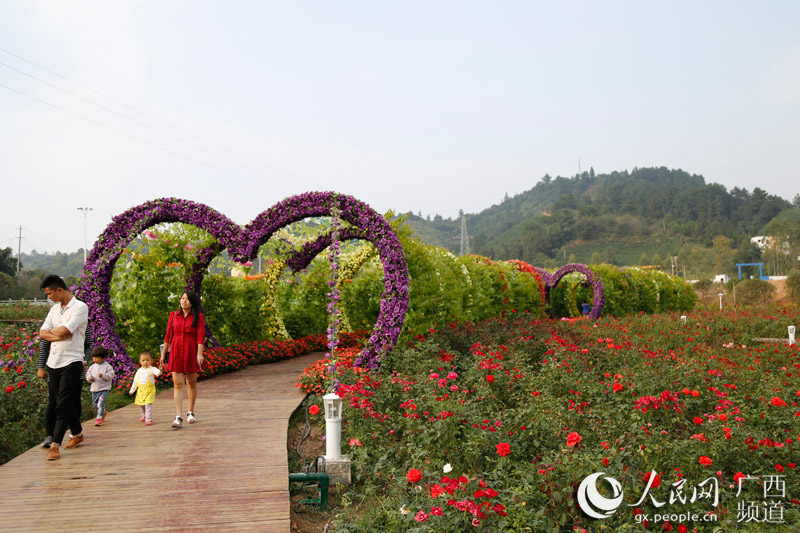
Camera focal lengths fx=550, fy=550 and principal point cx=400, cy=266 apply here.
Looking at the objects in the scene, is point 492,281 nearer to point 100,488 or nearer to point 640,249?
point 100,488

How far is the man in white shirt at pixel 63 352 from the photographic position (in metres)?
4.83

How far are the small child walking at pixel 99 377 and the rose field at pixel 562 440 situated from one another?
234cm

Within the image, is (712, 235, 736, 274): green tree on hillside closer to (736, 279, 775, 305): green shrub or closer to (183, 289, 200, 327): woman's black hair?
(736, 279, 775, 305): green shrub

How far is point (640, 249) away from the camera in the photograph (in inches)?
3912

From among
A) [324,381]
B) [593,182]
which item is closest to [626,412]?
[324,381]

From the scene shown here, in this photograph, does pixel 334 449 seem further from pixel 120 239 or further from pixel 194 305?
pixel 120 239

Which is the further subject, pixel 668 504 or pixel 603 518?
pixel 668 504

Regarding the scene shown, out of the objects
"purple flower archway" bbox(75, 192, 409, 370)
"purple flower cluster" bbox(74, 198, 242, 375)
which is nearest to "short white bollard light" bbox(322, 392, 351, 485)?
"purple flower archway" bbox(75, 192, 409, 370)

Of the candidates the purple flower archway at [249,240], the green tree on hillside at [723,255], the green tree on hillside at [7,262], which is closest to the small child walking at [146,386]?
the purple flower archway at [249,240]

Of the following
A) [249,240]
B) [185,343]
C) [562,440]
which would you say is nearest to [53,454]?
[185,343]

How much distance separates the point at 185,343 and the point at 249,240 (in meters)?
3.25

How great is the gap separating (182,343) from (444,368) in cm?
307

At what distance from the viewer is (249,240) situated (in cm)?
884

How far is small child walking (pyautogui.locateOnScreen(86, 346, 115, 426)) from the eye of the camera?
5.73 metres
